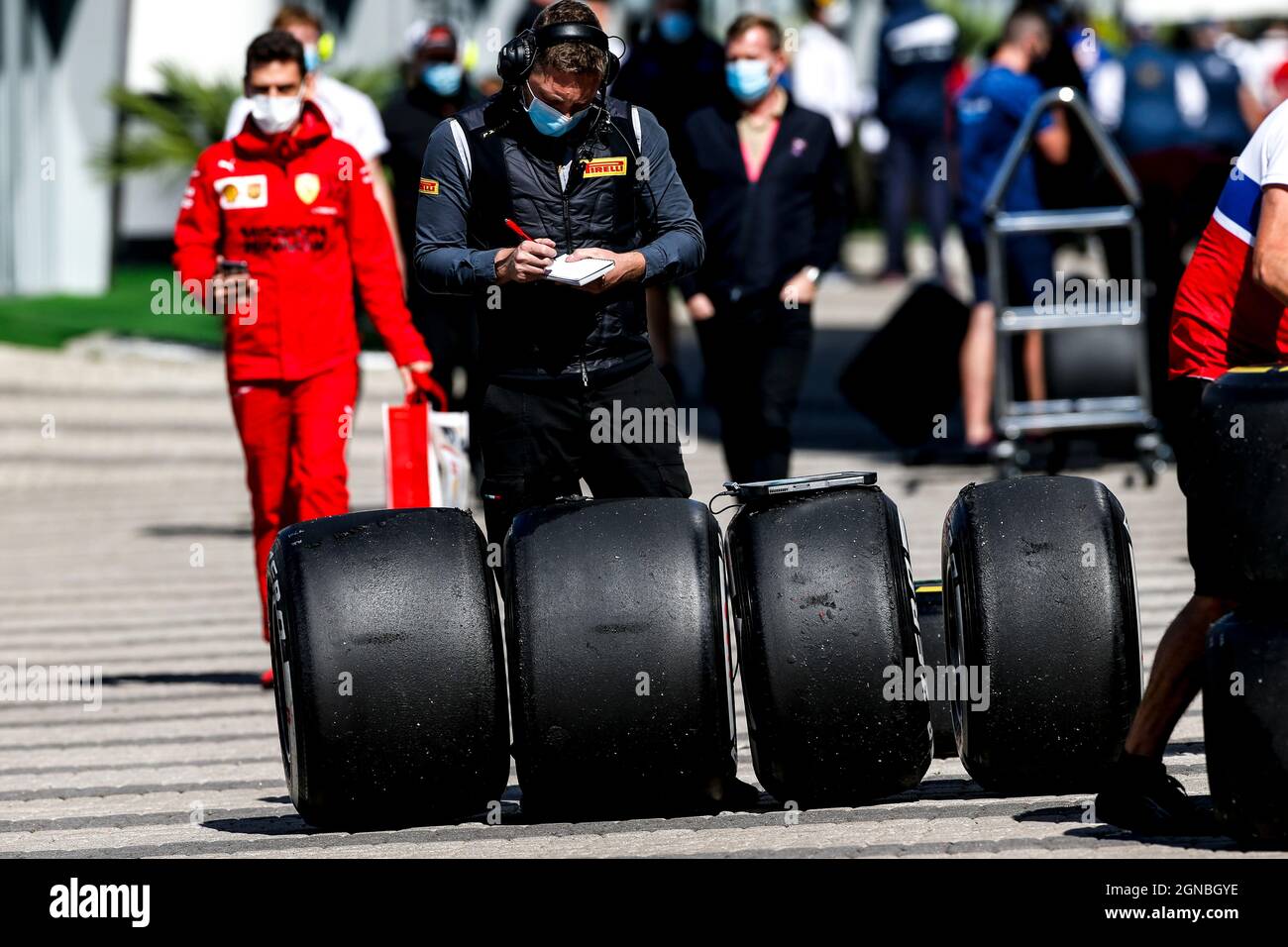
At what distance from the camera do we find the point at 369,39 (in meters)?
21.7

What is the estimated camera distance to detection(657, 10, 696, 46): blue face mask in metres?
11.9

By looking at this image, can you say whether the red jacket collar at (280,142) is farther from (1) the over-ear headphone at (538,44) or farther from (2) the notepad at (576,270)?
(2) the notepad at (576,270)

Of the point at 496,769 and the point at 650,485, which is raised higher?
the point at 650,485

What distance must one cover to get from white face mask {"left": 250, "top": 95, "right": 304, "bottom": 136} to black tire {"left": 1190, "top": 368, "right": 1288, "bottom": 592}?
3771 millimetres

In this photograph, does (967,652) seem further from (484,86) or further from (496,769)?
(484,86)

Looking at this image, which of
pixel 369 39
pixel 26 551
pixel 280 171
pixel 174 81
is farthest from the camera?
pixel 369 39

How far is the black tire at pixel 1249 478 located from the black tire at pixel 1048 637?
406 millimetres

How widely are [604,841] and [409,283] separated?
5.56 metres

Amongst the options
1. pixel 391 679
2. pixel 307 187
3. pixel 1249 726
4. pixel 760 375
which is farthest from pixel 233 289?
pixel 1249 726

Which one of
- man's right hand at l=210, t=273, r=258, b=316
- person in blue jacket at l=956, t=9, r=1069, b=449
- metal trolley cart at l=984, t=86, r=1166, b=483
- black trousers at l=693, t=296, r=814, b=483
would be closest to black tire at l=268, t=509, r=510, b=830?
man's right hand at l=210, t=273, r=258, b=316

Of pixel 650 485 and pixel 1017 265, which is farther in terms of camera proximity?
pixel 1017 265
